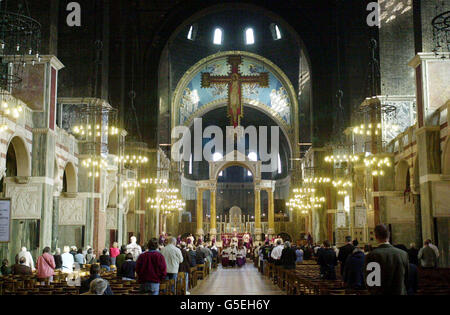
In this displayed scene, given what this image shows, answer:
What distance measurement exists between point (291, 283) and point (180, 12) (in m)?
22.1

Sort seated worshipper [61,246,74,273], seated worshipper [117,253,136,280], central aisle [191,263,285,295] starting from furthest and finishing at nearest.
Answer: central aisle [191,263,285,295] → seated worshipper [61,246,74,273] → seated worshipper [117,253,136,280]

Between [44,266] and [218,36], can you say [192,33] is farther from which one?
[44,266]

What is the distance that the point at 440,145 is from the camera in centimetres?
1659

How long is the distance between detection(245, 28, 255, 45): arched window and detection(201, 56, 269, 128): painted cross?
2.72 m

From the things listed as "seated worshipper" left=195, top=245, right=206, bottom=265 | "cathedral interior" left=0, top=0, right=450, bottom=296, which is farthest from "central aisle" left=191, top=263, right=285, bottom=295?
"cathedral interior" left=0, top=0, right=450, bottom=296

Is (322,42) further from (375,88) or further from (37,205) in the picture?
(37,205)

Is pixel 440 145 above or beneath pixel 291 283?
above

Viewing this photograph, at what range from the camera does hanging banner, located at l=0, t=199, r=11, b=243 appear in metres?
13.5

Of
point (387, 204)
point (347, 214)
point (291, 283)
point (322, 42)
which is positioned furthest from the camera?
point (322, 42)

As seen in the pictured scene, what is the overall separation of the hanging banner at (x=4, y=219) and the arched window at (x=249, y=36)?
33.6 meters

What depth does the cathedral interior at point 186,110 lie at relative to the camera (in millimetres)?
16609

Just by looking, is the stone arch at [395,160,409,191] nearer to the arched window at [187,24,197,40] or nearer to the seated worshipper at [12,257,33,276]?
the seated worshipper at [12,257,33,276]
